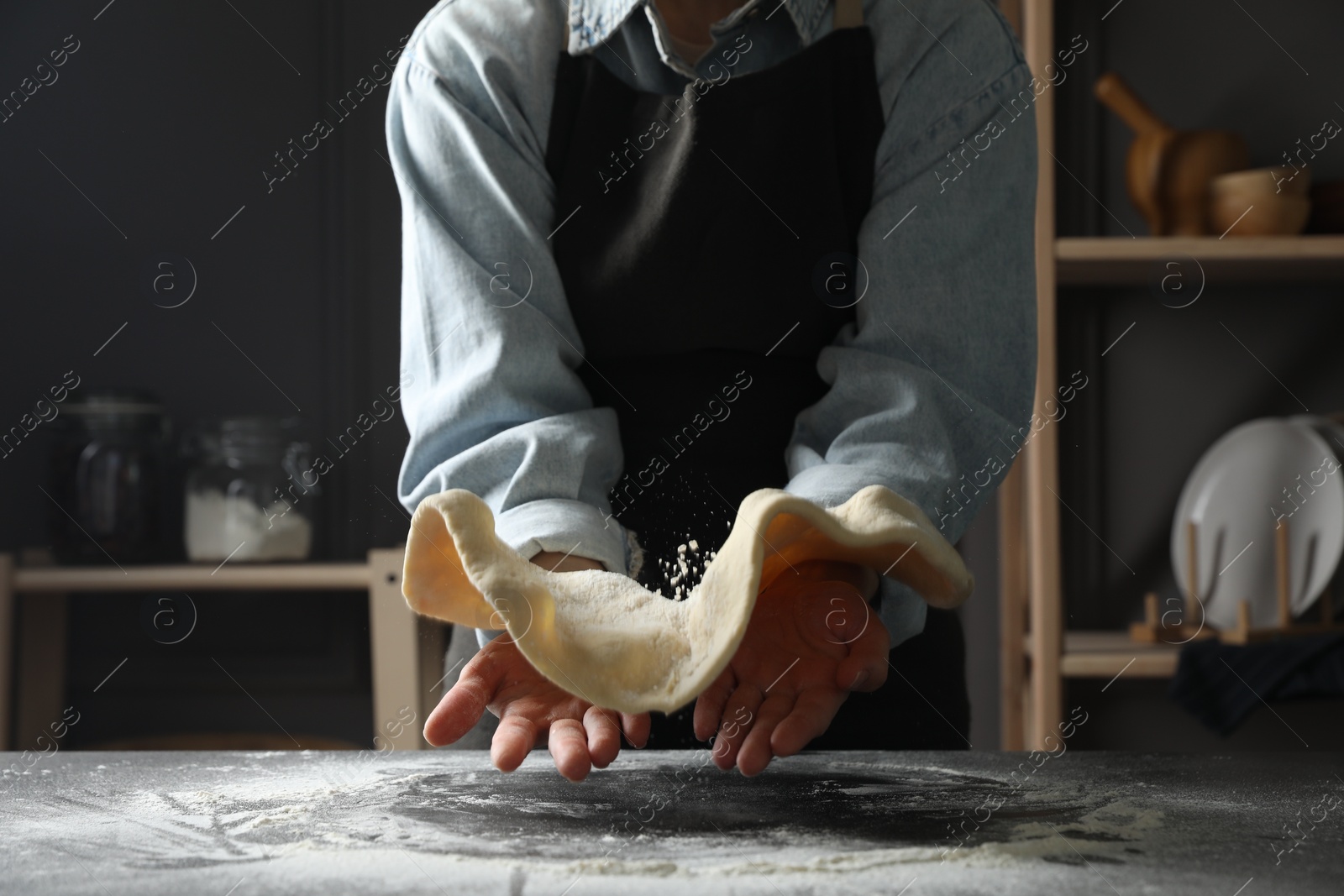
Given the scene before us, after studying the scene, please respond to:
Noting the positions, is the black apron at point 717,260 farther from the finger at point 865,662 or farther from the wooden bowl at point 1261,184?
the wooden bowl at point 1261,184

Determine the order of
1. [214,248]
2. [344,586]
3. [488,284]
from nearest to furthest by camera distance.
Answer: [488,284] < [344,586] < [214,248]

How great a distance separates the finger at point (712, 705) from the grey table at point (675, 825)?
29mm

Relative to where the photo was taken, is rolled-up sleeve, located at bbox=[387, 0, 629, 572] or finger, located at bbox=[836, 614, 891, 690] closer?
finger, located at bbox=[836, 614, 891, 690]

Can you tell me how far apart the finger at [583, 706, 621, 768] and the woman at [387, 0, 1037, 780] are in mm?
157

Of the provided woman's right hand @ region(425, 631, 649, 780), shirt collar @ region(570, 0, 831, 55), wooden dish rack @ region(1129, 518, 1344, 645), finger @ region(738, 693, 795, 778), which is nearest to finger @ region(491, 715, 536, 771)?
woman's right hand @ region(425, 631, 649, 780)

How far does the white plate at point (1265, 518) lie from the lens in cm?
147

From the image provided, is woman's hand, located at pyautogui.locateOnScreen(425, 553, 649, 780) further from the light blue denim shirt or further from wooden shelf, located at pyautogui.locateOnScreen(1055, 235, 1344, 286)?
wooden shelf, located at pyautogui.locateOnScreen(1055, 235, 1344, 286)

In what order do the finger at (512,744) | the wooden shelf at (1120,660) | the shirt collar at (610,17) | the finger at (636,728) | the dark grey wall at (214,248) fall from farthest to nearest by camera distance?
the dark grey wall at (214,248) → the wooden shelf at (1120,660) → the shirt collar at (610,17) → the finger at (636,728) → the finger at (512,744)

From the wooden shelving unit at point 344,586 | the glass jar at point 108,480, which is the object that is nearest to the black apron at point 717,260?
the wooden shelving unit at point 344,586

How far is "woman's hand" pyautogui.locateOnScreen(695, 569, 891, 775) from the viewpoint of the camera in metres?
0.57

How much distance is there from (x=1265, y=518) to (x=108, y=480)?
5.08 ft

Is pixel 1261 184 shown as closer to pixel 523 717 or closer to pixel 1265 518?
pixel 1265 518

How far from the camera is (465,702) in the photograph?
0.57 metres

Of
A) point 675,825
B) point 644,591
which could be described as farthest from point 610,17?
point 675,825
